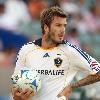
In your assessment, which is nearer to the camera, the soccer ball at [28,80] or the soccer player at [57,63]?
Result: the soccer ball at [28,80]

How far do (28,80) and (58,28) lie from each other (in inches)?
27.0

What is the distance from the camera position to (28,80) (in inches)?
214

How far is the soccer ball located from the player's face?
469mm

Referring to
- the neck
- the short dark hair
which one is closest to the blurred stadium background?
the neck

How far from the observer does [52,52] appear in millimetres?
5617

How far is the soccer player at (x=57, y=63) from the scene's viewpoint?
5.54 meters

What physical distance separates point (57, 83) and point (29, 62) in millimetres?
412

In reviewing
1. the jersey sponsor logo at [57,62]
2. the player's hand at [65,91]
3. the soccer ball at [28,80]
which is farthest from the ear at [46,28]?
the player's hand at [65,91]

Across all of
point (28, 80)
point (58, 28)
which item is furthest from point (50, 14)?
point (28, 80)

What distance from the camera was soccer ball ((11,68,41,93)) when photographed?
541 cm

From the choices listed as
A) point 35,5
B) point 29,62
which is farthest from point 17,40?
point 29,62

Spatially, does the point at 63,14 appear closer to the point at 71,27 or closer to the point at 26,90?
the point at 26,90

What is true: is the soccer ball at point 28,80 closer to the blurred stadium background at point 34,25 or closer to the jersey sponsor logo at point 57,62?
the jersey sponsor logo at point 57,62

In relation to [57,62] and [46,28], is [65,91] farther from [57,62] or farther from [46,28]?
[46,28]
